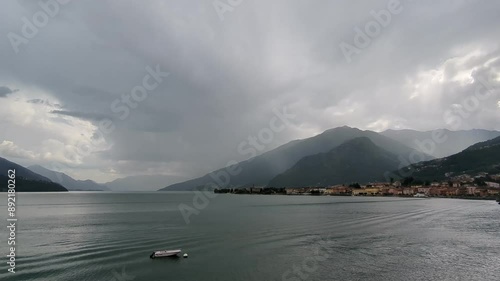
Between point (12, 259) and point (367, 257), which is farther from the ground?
point (12, 259)

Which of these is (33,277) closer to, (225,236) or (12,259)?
Answer: (12,259)

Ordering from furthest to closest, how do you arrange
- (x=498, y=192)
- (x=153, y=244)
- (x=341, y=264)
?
(x=498, y=192)
(x=153, y=244)
(x=341, y=264)

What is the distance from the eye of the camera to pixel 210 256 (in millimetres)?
35656

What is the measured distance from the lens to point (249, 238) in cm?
4634

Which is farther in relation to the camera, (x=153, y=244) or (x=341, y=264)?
(x=153, y=244)

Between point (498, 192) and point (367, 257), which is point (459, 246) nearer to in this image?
point (367, 257)

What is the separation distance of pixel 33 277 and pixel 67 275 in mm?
2652

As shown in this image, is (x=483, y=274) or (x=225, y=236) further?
(x=225, y=236)

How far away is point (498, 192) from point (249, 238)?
20372 centimetres

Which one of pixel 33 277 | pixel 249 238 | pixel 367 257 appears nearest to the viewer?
pixel 33 277

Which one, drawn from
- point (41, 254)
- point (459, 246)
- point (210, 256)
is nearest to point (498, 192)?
point (459, 246)

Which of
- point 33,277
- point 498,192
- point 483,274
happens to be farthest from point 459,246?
point 498,192

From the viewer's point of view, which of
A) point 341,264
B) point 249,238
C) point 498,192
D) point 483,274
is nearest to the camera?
point 483,274

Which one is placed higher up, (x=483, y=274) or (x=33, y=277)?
(x=33, y=277)
